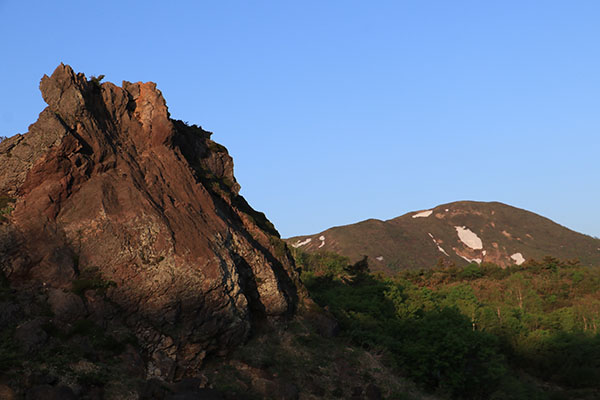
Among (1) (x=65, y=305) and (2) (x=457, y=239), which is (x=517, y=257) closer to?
(2) (x=457, y=239)

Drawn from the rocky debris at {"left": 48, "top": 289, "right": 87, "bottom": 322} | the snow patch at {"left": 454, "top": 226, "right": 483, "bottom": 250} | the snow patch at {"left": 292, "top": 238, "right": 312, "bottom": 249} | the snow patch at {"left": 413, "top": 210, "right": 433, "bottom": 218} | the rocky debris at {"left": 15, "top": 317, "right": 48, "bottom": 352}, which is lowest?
the rocky debris at {"left": 15, "top": 317, "right": 48, "bottom": 352}

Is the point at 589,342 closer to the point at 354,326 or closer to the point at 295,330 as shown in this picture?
the point at 354,326

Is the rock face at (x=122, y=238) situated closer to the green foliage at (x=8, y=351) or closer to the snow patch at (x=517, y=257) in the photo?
the green foliage at (x=8, y=351)

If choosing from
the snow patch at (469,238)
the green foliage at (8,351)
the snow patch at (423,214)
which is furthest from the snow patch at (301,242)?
the green foliage at (8,351)

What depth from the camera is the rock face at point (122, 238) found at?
2480cm

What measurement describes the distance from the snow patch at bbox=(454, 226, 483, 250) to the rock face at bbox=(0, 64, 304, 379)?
125110mm

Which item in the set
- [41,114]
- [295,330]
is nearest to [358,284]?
[295,330]

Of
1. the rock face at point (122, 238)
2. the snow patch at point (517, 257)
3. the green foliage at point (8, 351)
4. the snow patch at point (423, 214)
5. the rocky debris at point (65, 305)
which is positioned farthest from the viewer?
the snow patch at point (423, 214)

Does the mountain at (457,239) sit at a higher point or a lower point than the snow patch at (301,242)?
lower

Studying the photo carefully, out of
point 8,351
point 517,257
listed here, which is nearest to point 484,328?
point 8,351

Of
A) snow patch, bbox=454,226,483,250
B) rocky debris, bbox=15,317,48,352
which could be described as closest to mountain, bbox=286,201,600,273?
snow patch, bbox=454,226,483,250

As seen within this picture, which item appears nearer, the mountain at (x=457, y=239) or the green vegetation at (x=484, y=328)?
the green vegetation at (x=484, y=328)

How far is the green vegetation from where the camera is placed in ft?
116

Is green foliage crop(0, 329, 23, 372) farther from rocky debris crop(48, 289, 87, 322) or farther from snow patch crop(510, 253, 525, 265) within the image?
snow patch crop(510, 253, 525, 265)
